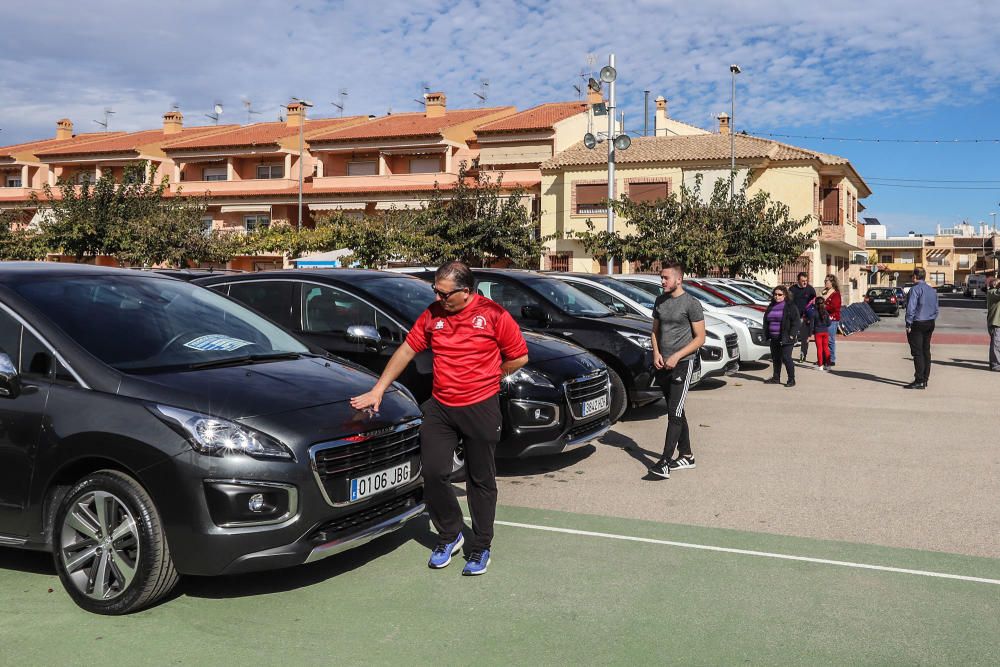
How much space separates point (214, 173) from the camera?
53.0 metres

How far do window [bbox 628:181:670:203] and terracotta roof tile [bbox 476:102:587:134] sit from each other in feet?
18.1

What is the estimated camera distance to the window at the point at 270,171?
51781 millimetres

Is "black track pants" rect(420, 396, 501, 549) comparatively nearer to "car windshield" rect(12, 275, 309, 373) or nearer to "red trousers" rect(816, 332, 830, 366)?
"car windshield" rect(12, 275, 309, 373)

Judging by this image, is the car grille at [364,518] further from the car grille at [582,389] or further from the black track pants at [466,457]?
the car grille at [582,389]

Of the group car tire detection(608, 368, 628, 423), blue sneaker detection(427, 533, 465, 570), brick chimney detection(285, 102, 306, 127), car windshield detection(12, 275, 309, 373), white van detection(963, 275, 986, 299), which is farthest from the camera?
white van detection(963, 275, 986, 299)

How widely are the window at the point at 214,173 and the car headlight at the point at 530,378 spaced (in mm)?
49256

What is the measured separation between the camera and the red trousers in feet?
50.5

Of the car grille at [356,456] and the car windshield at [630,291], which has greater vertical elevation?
the car windshield at [630,291]

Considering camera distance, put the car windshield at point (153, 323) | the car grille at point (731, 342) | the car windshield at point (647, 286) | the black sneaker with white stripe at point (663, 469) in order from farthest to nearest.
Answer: the car windshield at point (647, 286) < the car grille at point (731, 342) < the black sneaker with white stripe at point (663, 469) < the car windshield at point (153, 323)

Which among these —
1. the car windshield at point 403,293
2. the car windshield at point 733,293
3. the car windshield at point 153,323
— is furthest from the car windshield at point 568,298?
the car windshield at point 733,293

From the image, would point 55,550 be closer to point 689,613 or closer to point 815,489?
point 689,613

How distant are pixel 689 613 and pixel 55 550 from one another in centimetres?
296

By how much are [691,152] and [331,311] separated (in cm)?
3629

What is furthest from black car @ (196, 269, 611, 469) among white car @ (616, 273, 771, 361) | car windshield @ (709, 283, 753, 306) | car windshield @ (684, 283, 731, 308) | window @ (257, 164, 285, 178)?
window @ (257, 164, 285, 178)
